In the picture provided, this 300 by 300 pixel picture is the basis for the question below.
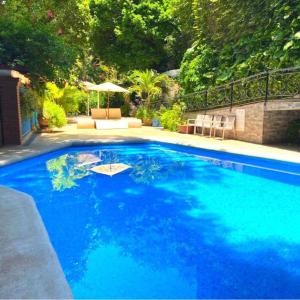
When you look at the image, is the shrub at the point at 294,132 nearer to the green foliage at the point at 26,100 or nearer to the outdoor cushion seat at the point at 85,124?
the green foliage at the point at 26,100

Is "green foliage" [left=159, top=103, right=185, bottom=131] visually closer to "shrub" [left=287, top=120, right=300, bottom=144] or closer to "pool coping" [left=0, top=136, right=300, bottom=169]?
"pool coping" [left=0, top=136, right=300, bottom=169]

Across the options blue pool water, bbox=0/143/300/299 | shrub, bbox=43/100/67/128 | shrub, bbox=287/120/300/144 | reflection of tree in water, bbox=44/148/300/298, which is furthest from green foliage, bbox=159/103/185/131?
reflection of tree in water, bbox=44/148/300/298

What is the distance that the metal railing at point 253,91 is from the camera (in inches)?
483

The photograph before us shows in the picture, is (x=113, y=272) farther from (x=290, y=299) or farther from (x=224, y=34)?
(x=224, y=34)

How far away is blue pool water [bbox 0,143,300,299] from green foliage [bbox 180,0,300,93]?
556 cm

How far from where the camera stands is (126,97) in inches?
1064

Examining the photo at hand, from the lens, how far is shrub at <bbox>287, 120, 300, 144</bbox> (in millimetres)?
12695

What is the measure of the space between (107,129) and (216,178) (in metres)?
10.7

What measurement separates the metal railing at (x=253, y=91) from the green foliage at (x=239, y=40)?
723 millimetres

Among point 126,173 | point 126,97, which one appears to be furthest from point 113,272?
point 126,97

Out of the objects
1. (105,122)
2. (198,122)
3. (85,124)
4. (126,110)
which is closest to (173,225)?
(198,122)

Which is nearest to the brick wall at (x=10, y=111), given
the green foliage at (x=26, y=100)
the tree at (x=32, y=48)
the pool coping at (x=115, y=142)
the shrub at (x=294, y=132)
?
the green foliage at (x=26, y=100)

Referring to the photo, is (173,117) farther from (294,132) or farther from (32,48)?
(32,48)

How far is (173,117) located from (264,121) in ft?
19.1
